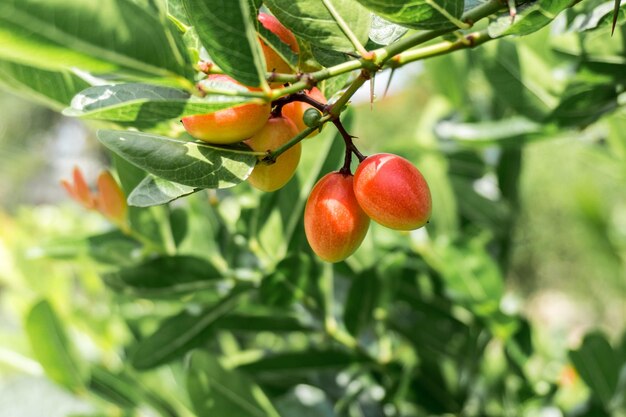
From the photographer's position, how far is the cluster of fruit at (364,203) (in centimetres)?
36

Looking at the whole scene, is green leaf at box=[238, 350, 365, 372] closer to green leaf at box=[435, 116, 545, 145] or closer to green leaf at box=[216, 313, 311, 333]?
green leaf at box=[216, 313, 311, 333]

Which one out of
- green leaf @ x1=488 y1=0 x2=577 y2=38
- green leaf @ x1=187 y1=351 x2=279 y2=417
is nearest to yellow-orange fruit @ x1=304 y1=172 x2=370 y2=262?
green leaf @ x1=488 y1=0 x2=577 y2=38

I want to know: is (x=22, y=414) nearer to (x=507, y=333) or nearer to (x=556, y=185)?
(x=507, y=333)

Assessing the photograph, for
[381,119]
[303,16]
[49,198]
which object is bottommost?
[49,198]

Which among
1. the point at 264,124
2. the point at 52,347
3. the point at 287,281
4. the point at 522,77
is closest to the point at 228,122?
the point at 264,124

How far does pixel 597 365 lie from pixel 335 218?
17.3 inches

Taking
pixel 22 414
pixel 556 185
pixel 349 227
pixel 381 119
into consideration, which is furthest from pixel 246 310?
pixel 381 119

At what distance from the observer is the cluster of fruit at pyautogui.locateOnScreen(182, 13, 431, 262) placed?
0.36m

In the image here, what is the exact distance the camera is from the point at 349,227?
38 centimetres

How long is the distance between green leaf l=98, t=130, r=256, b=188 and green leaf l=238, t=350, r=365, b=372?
34 centimetres

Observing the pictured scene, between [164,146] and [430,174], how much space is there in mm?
499

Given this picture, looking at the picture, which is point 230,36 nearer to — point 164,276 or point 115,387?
point 164,276

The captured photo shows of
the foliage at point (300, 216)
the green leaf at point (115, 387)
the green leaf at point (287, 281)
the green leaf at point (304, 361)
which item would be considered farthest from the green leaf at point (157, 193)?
the green leaf at point (115, 387)

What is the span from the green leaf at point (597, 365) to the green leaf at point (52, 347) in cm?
52
